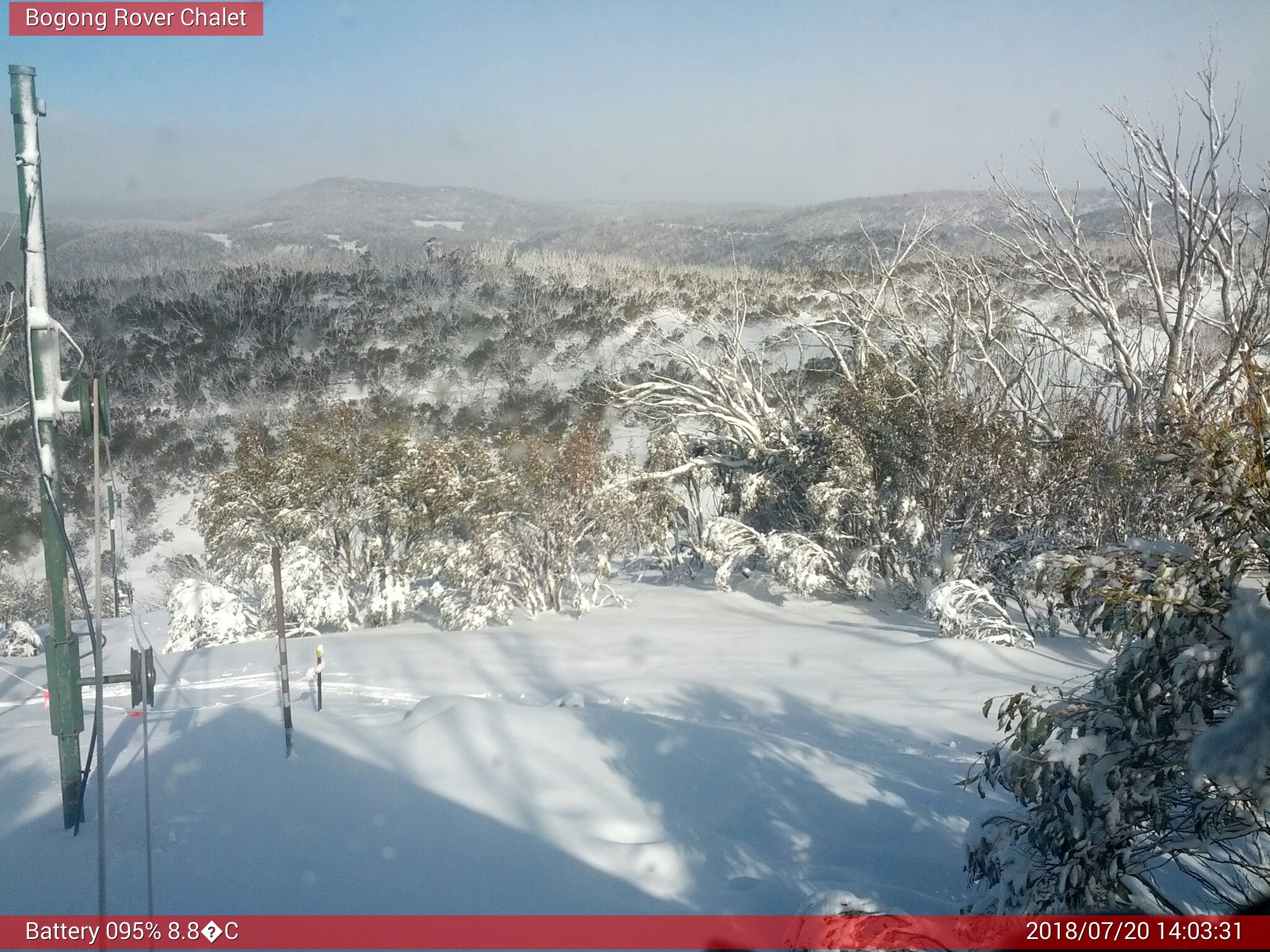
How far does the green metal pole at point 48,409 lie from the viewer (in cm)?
446

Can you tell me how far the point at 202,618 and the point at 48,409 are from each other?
950 centimetres

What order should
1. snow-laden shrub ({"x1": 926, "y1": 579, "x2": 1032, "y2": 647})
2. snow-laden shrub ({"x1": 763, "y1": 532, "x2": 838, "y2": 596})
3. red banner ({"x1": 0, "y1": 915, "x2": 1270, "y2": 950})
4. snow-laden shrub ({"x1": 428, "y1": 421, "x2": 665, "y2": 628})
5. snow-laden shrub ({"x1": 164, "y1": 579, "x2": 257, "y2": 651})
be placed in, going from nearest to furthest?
red banner ({"x1": 0, "y1": 915, "x2": 1270, "y2": 950}) → snow-laden shrub ({"x1": 926, "y1": 579, "x2": 1032, "y2": 647}) → snow-laden shrub ({"x1": 428, "y1": 421, "x2": 665, "y2": 628}) → snow-laden shrub ({"x1": 763, "y1": 532, "x2": 838, "y2": 596}) → snow-laden shrub ({"x1": 164, "y1": 579, "x2": 257, "y2": 651})

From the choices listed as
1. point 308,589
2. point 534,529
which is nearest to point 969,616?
point 534,529

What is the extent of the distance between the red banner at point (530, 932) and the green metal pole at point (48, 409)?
1.14 meters

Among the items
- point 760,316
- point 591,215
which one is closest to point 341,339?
point 760,316

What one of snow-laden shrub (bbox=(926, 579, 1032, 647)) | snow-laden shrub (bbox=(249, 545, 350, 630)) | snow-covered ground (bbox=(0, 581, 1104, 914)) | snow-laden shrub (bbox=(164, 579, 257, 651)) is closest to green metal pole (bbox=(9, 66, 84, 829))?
snow-covered ground (bbox=(0, 581, 1104, 914))

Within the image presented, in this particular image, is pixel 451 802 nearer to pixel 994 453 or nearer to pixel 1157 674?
pixel 1157 674

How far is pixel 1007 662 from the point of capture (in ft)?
31.1

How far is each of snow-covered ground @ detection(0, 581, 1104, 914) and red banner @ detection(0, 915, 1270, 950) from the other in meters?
0.12

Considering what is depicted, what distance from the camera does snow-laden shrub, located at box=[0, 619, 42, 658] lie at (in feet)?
43.2

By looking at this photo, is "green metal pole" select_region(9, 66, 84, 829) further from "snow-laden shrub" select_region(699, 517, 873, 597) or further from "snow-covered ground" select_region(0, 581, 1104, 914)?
"snow-laden shrub" select_region(699, 517, 873, 597)

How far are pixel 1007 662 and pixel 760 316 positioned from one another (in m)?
26.4

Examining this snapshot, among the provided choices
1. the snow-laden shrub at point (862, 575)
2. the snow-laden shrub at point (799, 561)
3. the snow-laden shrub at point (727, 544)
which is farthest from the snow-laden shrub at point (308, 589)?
the snow-laden shrub at point (862, 575)

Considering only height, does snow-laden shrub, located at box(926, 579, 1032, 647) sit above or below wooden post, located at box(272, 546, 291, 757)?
below
